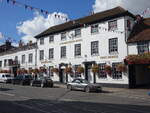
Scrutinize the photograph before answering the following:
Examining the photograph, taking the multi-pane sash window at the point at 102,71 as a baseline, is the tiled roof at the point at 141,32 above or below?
above

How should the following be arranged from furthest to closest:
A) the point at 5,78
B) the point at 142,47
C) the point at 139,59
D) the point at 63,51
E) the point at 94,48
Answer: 1. the point at 5,78
2. the point at 63,51
3. the point at 94,48
4. the point at 142,47
5. the point at 139,59

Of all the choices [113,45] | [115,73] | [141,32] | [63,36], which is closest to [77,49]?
[63,36]

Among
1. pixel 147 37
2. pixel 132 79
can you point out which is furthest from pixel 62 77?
pixel 147 37

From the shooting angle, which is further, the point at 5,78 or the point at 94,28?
the point at 5,78

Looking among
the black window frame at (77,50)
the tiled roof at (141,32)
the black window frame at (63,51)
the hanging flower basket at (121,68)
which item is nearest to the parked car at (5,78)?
the black window frame at (63,51)

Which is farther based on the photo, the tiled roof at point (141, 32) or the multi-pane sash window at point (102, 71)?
the multi-pane sash window at point (102, 71)

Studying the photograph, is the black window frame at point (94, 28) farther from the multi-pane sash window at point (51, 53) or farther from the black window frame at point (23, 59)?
the black window frame at point (23, 59)

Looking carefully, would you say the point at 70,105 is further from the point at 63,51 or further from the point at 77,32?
the point at 63,51

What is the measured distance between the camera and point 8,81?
3616 cm

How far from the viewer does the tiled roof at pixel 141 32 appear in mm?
24431

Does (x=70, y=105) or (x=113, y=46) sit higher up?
(x=113, y=46)

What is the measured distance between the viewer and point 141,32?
25.9m

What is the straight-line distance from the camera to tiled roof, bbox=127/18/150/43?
24.4 m

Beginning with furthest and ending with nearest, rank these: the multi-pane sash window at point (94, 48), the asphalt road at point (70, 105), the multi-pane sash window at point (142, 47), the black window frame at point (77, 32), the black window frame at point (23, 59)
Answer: the black window frame at point (23, 59) < the black window frame at point (77, 32) < the multi-pane sash window at point (94, 48) < the multi-pane sash window at point (142, 47) < the asphalt road at point (70, 105)
